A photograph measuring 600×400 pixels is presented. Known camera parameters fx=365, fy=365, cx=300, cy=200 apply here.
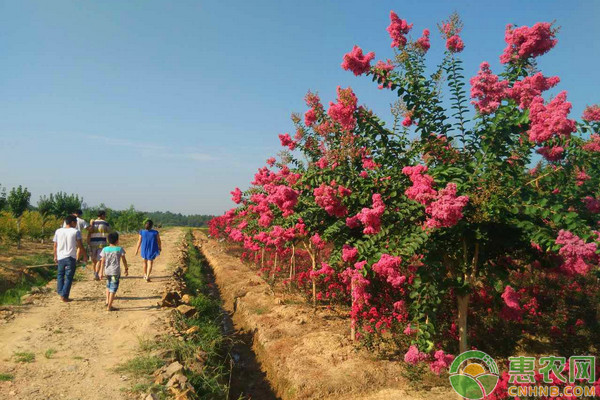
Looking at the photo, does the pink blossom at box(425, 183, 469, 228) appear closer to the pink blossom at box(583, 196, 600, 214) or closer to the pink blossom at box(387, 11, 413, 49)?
the pink blossom at box(583, 196, 600, 214)

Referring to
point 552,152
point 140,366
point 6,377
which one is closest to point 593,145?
point 552,152

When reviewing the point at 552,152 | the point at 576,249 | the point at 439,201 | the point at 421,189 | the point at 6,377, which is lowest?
the point at 6,377

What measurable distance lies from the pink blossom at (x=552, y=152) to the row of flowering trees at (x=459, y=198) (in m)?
0.01

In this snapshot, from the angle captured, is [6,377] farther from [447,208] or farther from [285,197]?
[447,208]

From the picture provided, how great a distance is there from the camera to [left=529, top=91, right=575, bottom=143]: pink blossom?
333 cm

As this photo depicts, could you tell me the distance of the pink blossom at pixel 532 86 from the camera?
13.2ft

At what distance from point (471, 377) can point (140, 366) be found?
13.3ft

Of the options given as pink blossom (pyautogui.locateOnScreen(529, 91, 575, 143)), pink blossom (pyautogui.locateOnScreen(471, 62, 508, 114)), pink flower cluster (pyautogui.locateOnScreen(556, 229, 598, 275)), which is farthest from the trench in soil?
pink blossom (pyautogui.locateOnScreen(471, 62, 508, 114))

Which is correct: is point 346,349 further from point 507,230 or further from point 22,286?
point 22,286

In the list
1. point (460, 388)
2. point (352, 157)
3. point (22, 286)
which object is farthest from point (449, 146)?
point (22, 286)

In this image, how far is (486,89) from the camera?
4273 mm

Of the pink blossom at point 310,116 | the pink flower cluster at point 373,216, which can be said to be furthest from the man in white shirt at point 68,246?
the pink flower cluster at point 373,216

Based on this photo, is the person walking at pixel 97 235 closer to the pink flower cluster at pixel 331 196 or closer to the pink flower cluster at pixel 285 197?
the pink flower cluster at pixel 285 197

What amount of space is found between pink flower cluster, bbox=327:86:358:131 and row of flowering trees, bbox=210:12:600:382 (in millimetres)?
14
